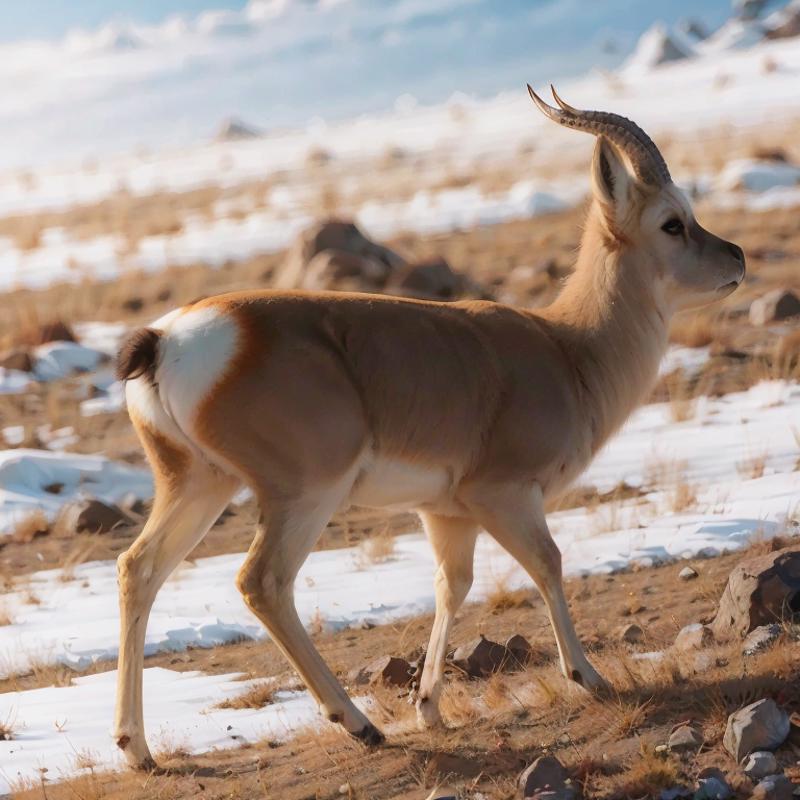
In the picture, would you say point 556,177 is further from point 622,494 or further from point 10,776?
point 10,776

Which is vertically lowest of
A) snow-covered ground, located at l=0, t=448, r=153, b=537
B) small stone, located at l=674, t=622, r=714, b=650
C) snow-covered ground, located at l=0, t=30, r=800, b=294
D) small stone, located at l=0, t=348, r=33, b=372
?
snow-covered ground, located at l=0, t=30, r=800, b=294

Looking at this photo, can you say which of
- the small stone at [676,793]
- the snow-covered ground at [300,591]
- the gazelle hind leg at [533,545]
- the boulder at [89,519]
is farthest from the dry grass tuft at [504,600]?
the boulder at [89,519]

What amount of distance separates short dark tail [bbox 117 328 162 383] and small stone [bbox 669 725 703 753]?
250 centimetres

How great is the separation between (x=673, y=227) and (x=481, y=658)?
235cm

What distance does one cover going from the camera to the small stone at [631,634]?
673 cm

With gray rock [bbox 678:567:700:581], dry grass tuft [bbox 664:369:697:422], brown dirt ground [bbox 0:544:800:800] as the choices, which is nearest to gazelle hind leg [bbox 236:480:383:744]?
brown dirt ground [bbox 0:544:800:800]

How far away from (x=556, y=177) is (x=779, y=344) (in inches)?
772

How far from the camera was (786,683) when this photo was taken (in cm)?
539

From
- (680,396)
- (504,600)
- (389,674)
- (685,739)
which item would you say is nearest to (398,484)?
(389,674)

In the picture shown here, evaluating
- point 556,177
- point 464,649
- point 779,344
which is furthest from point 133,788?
point 556,177

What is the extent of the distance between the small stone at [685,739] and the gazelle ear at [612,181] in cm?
269

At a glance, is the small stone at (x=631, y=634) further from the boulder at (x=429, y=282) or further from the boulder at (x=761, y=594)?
the boulder at (x=429, y=282)

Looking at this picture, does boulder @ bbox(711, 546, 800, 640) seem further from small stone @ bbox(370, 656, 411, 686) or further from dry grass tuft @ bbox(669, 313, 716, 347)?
dry grass tuft @ bbox(669, 313, 716, 347)

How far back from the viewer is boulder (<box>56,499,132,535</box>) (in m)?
10.3
